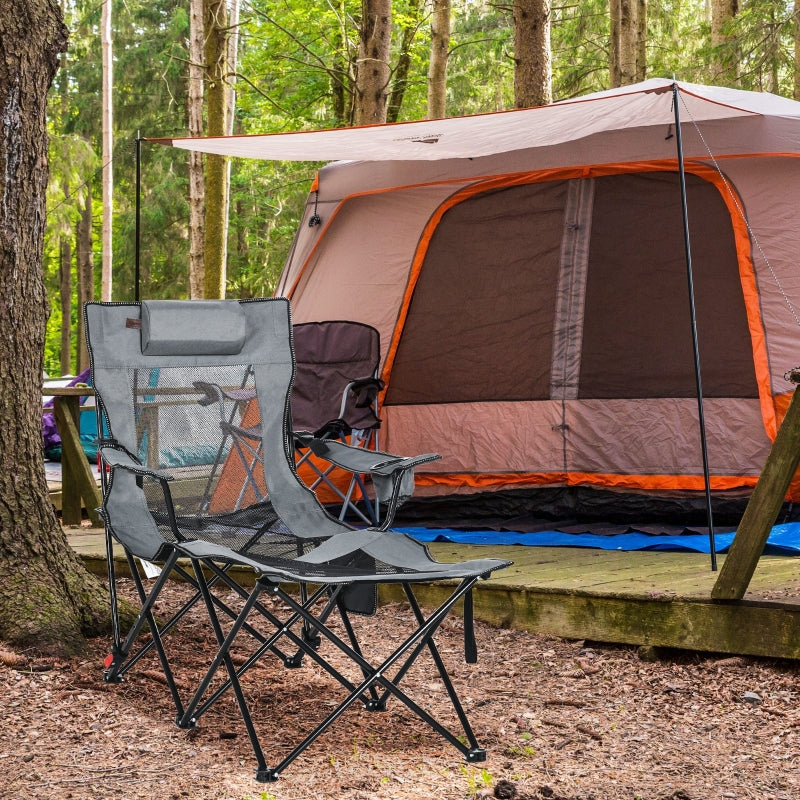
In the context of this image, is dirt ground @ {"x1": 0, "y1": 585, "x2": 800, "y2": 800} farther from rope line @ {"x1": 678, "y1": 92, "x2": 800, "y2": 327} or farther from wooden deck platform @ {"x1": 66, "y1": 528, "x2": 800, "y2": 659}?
rope line @ {"x1": 678, "y1": 92, "x2": 800, "y2": 327}

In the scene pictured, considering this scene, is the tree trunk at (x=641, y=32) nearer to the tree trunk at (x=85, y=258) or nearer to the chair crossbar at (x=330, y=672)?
the tree trunk at (x=85, y=258)

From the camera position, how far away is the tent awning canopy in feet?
10.4

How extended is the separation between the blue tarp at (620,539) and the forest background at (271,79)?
122 inches

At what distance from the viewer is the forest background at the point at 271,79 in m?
8.42

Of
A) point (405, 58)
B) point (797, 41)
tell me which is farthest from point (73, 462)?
point (797, 41)

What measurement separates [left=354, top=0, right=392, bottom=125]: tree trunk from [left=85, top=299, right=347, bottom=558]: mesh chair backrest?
4.30 meters

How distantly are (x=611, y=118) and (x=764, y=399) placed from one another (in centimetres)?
122

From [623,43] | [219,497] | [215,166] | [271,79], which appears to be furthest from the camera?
[271,79]

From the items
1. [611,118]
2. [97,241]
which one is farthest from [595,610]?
[97,241]

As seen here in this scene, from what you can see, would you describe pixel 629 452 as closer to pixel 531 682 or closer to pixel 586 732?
pixel 531 682

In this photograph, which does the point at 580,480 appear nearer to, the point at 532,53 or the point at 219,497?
the point at 219,497

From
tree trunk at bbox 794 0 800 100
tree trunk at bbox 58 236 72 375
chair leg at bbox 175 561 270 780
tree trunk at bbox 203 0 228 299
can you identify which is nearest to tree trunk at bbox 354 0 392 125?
tree trunk at bbox 203 0 228 299

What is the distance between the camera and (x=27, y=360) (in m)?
2.62

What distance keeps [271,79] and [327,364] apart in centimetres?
1228
